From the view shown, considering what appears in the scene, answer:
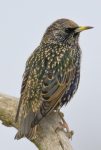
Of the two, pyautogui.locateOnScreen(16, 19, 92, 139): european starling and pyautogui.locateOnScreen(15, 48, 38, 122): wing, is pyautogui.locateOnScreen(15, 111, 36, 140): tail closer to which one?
pyautogui.locateOnScreen(16, 19, 92, 139): european starling

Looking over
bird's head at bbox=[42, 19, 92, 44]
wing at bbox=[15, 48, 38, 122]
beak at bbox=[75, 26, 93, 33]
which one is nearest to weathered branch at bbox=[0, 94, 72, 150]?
wing at bbox=[15, 48, 38, 122]

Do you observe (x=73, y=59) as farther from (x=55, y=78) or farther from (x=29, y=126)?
(x=29, y=126)

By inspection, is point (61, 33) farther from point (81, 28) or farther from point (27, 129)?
point (27, 129)

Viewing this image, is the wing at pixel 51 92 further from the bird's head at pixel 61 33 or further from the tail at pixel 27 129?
the bird's head at pixel 61 33

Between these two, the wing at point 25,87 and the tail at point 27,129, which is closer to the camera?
the tail at point 27,129

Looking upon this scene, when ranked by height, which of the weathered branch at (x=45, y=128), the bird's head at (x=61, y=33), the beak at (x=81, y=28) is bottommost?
the weathered branch at (x=45, y=128)

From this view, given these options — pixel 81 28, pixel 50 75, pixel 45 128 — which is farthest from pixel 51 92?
pixel 81 28

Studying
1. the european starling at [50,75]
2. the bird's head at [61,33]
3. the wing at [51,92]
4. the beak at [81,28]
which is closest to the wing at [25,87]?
the european starling at [50,75]

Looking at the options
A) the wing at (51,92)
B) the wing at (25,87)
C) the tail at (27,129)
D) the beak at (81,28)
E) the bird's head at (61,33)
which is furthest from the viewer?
the bird's head at (61,33)
